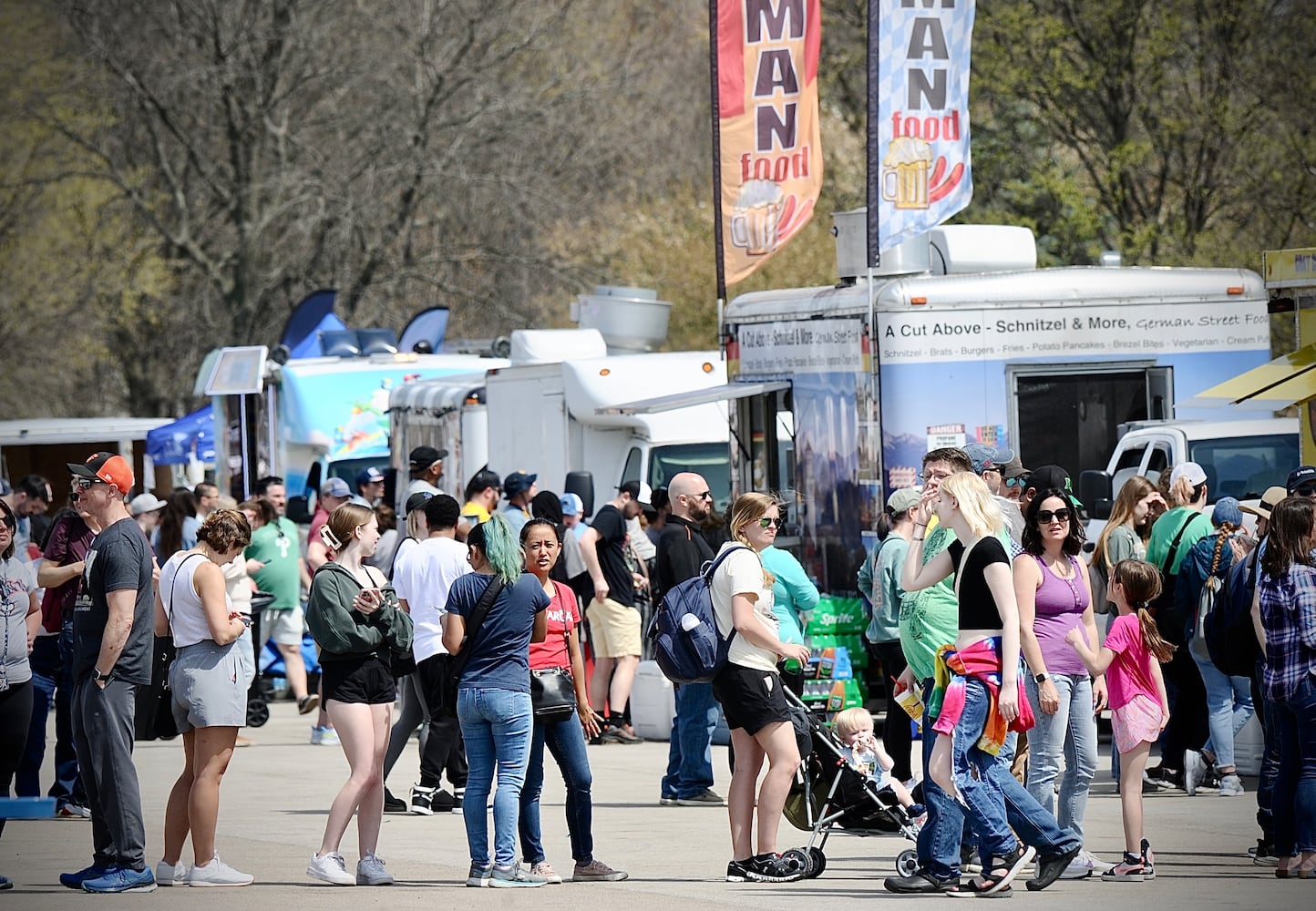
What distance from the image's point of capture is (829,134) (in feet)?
107

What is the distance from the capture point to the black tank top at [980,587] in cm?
762

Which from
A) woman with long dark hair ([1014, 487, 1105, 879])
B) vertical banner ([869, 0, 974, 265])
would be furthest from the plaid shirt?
vertical banner ([869, 0, 974, 265])

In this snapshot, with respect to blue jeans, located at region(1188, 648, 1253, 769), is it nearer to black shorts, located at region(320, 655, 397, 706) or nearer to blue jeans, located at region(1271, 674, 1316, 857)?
blue jeans, located at region(1271, 674, 1316, 857)

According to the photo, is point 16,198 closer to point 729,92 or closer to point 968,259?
point 729,92

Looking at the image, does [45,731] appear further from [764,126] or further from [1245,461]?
[1245,461]

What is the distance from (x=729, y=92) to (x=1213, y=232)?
34.4ft

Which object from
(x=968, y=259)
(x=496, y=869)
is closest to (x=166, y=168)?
(x=968, y=259)

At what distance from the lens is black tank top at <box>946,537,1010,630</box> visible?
762cm

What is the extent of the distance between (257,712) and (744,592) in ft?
26.8

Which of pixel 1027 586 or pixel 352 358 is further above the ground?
pixel 352 358

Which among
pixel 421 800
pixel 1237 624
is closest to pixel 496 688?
pixel 421 800

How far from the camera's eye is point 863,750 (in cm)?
911

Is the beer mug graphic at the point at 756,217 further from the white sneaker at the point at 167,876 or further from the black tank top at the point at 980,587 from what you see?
the white sneaker at the point at 167,876

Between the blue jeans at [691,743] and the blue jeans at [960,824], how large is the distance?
2836mm
